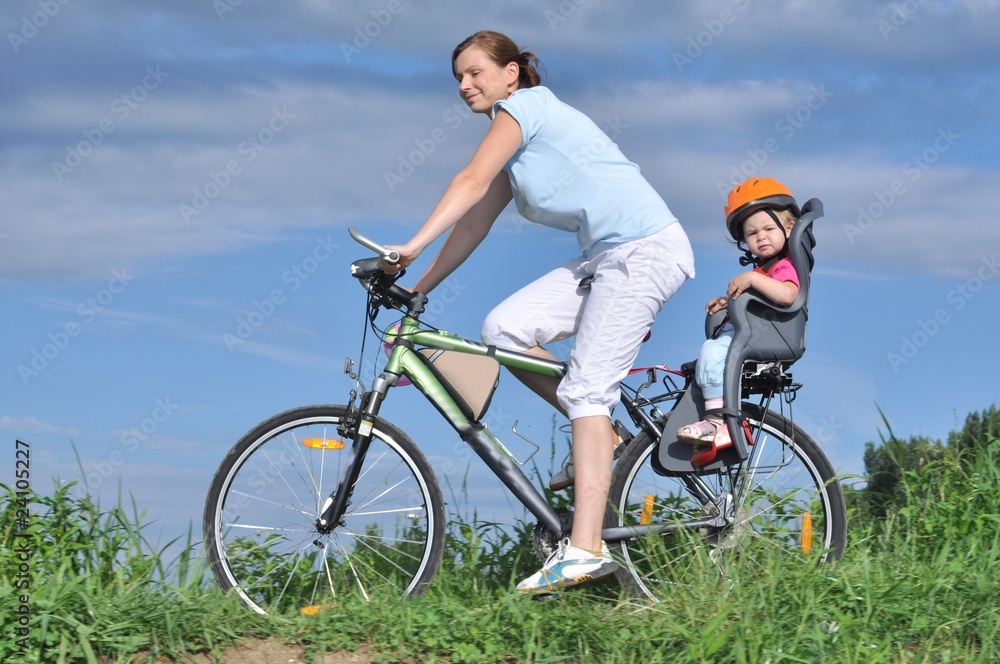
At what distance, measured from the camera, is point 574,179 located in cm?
445

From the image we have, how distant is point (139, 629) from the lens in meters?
3.72

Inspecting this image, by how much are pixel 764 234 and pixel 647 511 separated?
1362 mm

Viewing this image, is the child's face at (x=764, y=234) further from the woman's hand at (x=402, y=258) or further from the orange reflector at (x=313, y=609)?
the orange reflector at (x=313, y=609)

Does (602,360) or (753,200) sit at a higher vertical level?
(753,200)

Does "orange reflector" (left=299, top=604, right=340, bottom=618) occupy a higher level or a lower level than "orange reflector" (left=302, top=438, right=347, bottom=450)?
lower

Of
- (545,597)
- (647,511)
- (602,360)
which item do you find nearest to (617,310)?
(602,360)

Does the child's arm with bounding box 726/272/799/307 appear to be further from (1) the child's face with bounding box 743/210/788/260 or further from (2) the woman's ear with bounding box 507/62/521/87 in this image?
(2) the woman's ear with bounding box 507/62/521/87

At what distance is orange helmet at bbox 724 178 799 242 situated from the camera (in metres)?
4.73

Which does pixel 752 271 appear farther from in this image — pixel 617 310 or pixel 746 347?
pixel 617 310

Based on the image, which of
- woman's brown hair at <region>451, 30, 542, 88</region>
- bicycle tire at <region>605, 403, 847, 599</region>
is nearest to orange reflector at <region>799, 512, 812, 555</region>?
bicycle tire at <region>605, 403, 847, 599</region>

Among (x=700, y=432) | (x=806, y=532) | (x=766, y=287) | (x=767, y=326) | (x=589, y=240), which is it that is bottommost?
(x=806, y=532)

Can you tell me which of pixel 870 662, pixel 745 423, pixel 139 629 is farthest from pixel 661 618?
pixel 139 629

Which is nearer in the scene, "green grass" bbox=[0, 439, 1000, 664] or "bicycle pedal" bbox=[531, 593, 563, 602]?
"green grass" bbox=[0, 439, 1000, 664]

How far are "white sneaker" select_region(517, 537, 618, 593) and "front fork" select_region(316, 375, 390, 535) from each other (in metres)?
0.82
